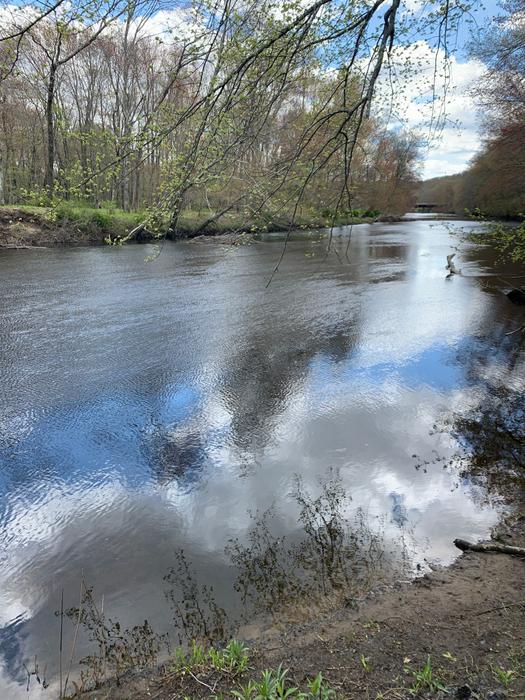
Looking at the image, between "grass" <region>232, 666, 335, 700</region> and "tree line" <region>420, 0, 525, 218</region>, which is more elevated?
"tree line" <region>420, 0, 525, 218</region>

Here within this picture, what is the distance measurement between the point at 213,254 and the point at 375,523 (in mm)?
20897

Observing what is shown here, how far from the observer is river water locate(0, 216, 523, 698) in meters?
4.32

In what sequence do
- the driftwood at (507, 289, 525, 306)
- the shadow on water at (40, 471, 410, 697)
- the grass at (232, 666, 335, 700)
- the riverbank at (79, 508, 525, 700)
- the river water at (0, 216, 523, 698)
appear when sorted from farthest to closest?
the driftwood at (507, 289, 525, 306) → the river water at (0, 216, 523, 698) → the shadow on water at (40, 471, 410, 697) → the riverbank at (79, 508, 525, 700) → the grass at (232, 666, 335, 700)

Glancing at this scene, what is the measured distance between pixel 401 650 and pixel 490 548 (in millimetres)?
1862

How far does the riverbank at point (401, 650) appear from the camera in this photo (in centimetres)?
243

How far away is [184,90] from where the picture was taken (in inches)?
168

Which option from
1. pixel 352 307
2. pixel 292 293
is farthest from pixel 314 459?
pixel 292 293

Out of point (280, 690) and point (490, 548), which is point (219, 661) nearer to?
point (280, 690)

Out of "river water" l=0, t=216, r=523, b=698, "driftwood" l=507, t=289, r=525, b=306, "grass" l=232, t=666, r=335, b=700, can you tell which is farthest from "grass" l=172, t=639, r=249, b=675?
"driftwood" l=507, t=289, r=525, b=306

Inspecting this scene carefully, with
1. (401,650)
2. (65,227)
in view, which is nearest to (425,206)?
(65,227)

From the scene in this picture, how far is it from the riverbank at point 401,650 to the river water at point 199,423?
702 millimetres

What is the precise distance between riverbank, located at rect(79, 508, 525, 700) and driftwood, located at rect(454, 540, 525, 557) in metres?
0.29

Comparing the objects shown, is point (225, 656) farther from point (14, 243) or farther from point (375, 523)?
point (14, 243)

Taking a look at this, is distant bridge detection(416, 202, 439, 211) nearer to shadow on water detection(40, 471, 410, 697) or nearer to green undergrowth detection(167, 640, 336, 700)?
shadow on water detection(40, 471, 410, 697)
